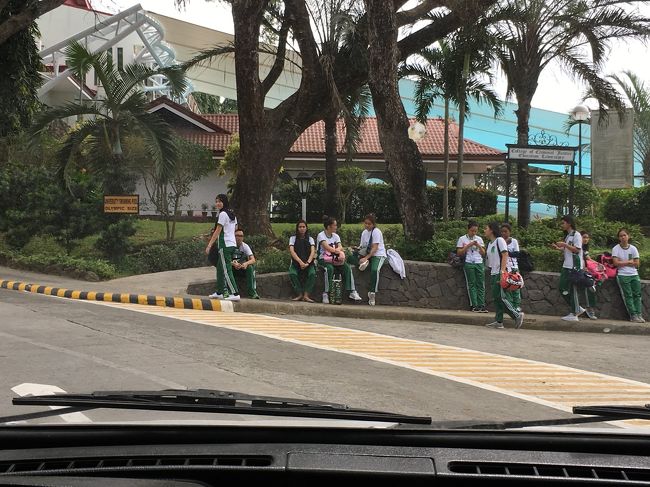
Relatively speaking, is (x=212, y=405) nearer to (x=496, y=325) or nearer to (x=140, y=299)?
(x=496, y=325)

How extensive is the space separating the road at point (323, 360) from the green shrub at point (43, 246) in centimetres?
894

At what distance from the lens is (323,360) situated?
902cm

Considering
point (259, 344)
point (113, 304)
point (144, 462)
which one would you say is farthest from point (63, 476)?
point (113, 304)

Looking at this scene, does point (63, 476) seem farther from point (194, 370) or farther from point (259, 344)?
point (259, 344)

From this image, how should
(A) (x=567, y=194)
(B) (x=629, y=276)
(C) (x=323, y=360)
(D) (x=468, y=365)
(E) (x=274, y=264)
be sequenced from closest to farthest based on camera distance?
(C) (x=323, y=360) → (D) (x=468, y=365) → (B) (x=629, y=276) → (E) (x=274, y=264) → (A) (x=567, y=194)

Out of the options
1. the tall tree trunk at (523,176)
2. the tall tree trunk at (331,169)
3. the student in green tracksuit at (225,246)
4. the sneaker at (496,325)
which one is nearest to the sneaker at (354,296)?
the student in green tracksuit at (225,246)

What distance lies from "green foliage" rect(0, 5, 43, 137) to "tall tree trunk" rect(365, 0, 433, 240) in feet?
32.7

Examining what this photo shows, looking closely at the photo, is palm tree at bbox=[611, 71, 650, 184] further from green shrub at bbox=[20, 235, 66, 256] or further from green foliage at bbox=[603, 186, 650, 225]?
green shrub at bbox=[20, 235, 66, 256]

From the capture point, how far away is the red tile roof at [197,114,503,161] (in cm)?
3559

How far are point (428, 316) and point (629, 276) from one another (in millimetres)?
3951

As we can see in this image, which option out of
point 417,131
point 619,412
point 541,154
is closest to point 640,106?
point 417,131

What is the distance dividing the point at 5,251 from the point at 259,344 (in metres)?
14.6

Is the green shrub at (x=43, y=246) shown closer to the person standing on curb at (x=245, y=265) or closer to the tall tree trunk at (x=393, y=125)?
the person standing on curb at (x=245, y=265)

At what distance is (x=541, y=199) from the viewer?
29.5 meters
